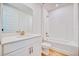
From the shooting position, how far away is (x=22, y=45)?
1.20 meters

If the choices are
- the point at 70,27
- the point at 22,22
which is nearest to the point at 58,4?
the point at 70,27

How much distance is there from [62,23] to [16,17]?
597 mm

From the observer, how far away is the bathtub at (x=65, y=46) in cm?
126

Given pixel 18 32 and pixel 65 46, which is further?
pixel 65 46

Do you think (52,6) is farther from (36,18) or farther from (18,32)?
(18,32)

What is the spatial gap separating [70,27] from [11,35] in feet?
2.47

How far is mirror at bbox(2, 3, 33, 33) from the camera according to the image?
44.2 inches

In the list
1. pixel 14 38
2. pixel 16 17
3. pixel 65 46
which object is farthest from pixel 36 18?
pixel 65 46

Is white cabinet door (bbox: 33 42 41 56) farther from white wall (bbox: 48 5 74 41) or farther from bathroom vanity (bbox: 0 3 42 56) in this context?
white wall (bbox: 48 5 74 41)

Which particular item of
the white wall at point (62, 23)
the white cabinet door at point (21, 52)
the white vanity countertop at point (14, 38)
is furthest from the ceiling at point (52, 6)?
the white cabinet door at point (21, 52)

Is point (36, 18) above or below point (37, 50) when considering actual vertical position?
above

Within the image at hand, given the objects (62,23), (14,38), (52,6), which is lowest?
(14,38)

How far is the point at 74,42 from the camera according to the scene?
1275mm

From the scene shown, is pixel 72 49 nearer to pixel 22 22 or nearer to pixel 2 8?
pixel 22 22
